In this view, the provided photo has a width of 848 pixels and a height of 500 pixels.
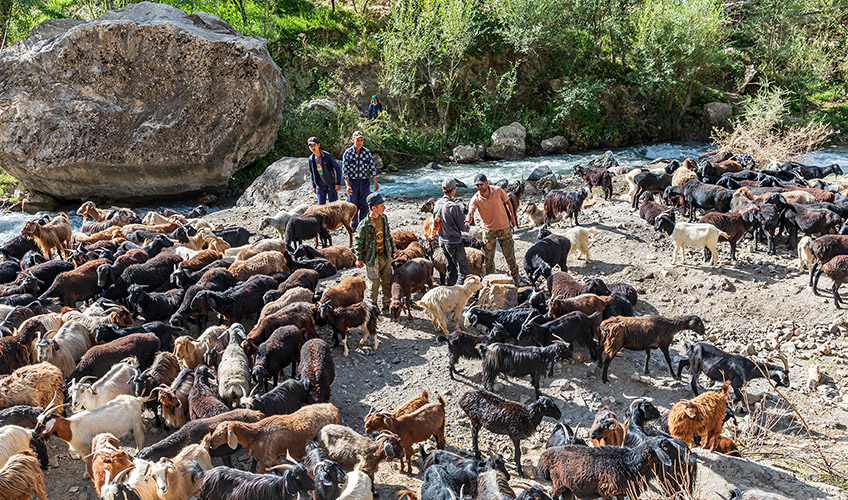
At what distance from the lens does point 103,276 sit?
30.7 ft

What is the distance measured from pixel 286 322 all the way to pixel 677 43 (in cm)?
2000

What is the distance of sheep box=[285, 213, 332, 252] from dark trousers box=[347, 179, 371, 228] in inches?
33.1

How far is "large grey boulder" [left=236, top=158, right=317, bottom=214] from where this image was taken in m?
15.9

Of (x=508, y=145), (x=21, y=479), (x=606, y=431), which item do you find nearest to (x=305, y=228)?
(x=21, y=479)

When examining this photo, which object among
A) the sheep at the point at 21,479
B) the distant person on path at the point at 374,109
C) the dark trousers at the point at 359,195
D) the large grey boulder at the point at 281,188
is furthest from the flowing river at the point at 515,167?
the sheep at the point at 21,479

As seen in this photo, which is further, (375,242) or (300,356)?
(375,242)

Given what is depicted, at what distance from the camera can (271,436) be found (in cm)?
569

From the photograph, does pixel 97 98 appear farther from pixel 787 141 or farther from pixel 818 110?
pixel 818 110

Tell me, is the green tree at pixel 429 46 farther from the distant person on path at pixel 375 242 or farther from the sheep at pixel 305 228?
the distant person on path at pixel 375 242

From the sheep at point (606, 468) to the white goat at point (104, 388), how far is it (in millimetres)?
4339

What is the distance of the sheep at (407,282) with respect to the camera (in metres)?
8.78

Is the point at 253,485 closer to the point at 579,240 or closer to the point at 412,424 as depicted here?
the point at 412,424

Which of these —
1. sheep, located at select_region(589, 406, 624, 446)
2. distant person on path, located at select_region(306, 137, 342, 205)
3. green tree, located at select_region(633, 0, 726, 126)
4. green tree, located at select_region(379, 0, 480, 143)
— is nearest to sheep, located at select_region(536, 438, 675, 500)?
sheep, located at select_region(589, 406, 624, 446)

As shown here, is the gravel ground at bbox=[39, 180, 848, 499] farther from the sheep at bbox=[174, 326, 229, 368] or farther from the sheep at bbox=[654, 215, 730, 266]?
the sheep at bbox=[174, 326, 229, 368]
